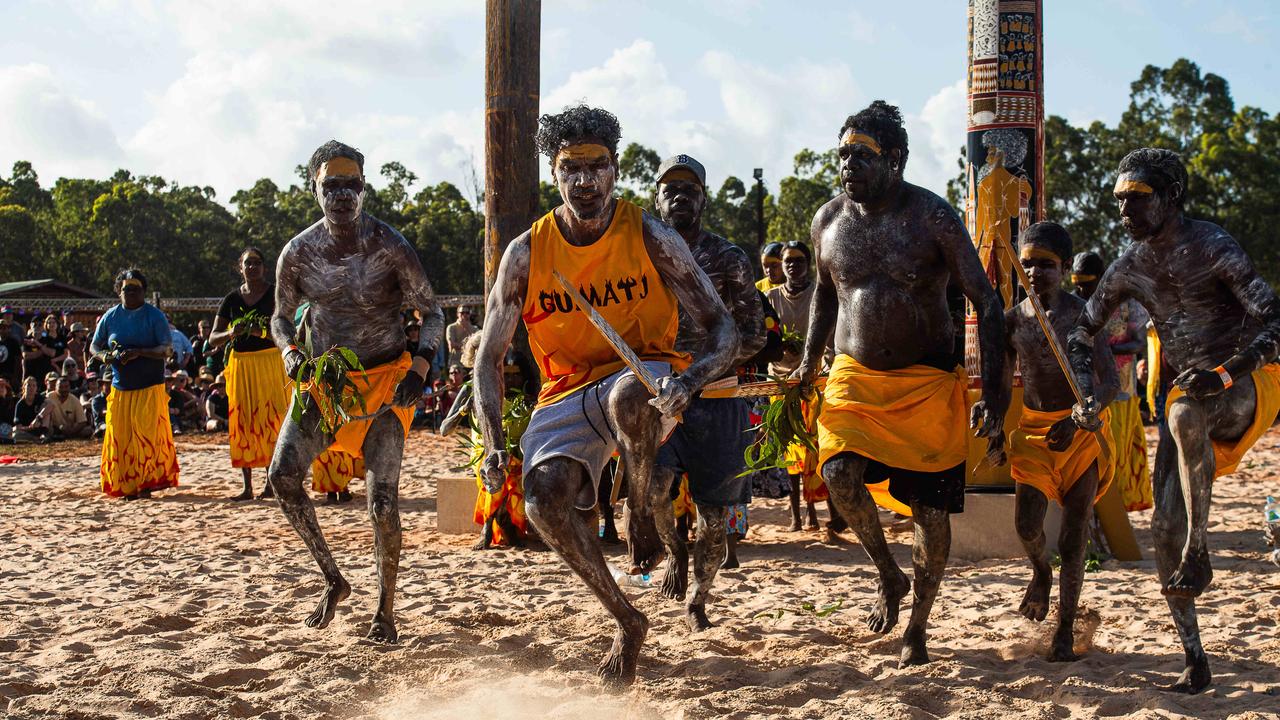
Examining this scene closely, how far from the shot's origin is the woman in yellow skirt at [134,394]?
416 inches

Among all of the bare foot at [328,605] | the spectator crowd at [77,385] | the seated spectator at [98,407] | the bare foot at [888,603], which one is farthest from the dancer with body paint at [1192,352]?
the seated spectator at [98,407]

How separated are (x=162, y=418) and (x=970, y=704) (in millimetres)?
8446

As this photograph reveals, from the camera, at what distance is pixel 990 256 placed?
779cm

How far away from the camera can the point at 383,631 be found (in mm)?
5344

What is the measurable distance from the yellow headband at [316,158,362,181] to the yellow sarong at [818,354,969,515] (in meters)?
2.43

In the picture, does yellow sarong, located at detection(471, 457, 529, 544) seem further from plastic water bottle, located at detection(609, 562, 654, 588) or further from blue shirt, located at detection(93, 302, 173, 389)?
blue shirt, located at detection(93, 302, 173, 389)

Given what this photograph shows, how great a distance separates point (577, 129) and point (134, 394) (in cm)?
755

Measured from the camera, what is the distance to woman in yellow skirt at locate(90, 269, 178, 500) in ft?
34.7

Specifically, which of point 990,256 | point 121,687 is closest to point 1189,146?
point 990,256

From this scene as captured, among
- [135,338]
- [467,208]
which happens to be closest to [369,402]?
[135,338]

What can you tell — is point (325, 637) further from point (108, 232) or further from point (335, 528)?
point (108, 232)

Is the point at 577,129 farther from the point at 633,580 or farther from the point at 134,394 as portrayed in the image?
the point at 134,394

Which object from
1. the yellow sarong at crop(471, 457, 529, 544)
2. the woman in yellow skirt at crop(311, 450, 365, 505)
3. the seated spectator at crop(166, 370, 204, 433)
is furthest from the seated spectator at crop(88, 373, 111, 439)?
the yellow sarong at crop(471, 457, 529, 544)

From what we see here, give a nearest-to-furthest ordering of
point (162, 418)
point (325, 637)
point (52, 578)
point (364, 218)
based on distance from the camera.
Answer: point (325, 637)
point (364, 218)
point (52, 578)
point (162, 418)
